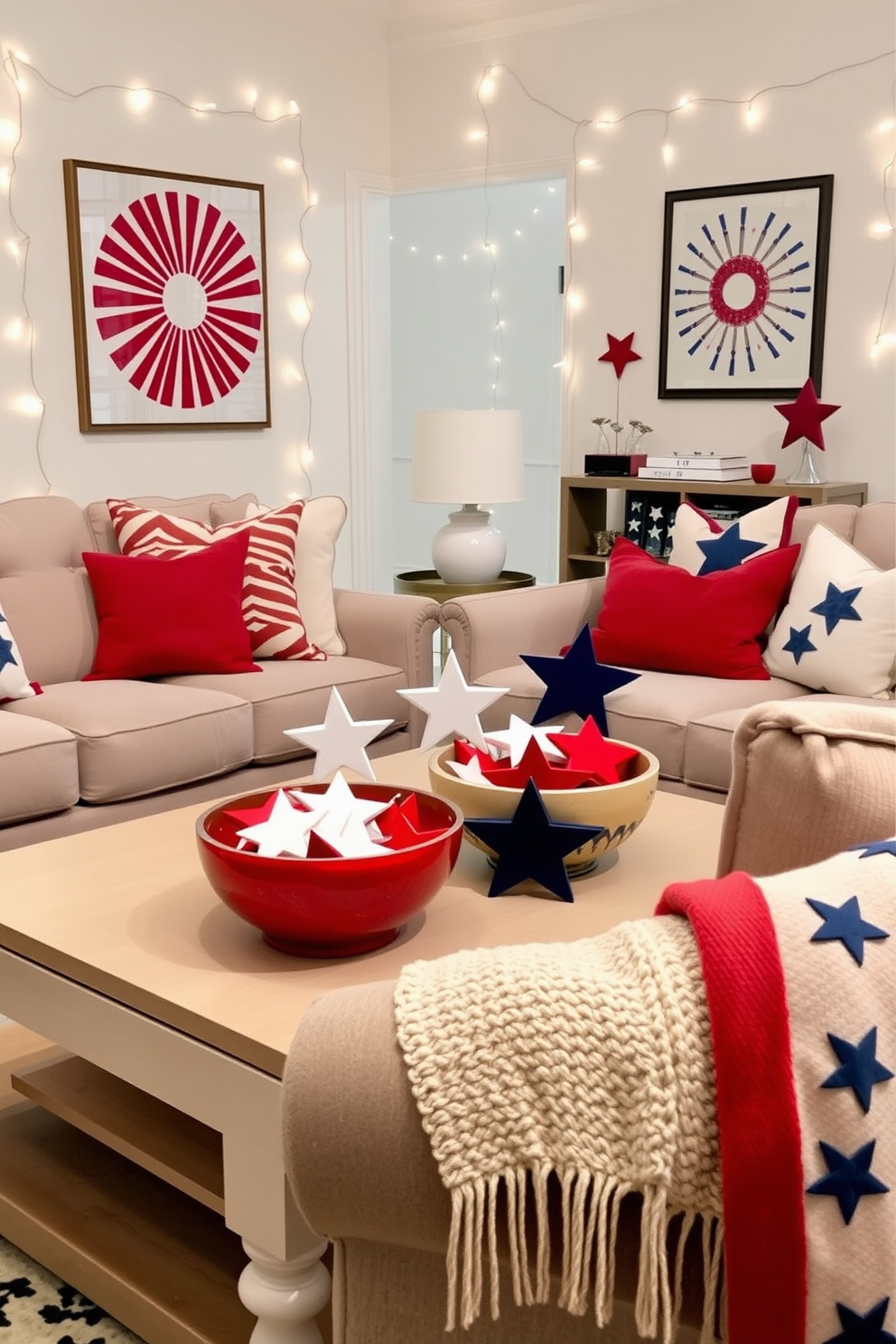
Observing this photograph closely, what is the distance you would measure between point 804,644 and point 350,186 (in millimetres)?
2964

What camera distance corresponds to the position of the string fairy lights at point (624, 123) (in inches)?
159

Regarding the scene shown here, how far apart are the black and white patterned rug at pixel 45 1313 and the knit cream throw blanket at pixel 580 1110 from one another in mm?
1077

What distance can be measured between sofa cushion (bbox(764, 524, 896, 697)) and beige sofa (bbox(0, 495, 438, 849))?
99 centimetres

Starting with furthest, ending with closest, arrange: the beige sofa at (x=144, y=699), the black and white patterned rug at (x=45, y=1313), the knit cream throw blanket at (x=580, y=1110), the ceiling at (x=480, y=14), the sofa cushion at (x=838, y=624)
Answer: the ceiling at (x=480, y=14) → the sofa cushion at (x=838, y=624) → the beige sofa at (x=144, y=699) → the black and white patterned rug at (x=45, y=1313) → the knit cream throw blanket at (x=580, y=1110)

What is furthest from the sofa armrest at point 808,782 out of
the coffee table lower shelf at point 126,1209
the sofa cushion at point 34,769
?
the sofa cushion at point 34,769

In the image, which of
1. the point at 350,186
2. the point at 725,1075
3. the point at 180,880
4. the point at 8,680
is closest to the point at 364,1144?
the point at 725,1075

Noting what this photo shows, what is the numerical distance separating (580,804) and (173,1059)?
0.62 meters

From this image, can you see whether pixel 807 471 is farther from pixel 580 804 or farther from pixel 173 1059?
pixel 173 1059

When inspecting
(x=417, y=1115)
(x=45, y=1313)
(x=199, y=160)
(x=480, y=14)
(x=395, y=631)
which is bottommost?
(x=45, y=1313)

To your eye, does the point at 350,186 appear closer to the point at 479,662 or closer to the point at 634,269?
the point at 634,269

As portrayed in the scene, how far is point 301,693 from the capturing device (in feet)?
10.7

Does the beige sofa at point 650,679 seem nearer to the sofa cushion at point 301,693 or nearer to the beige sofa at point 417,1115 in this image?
the sofa cushion at point 301,693

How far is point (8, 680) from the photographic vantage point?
305 centimetres

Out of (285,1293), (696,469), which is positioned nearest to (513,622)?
(696,469)
